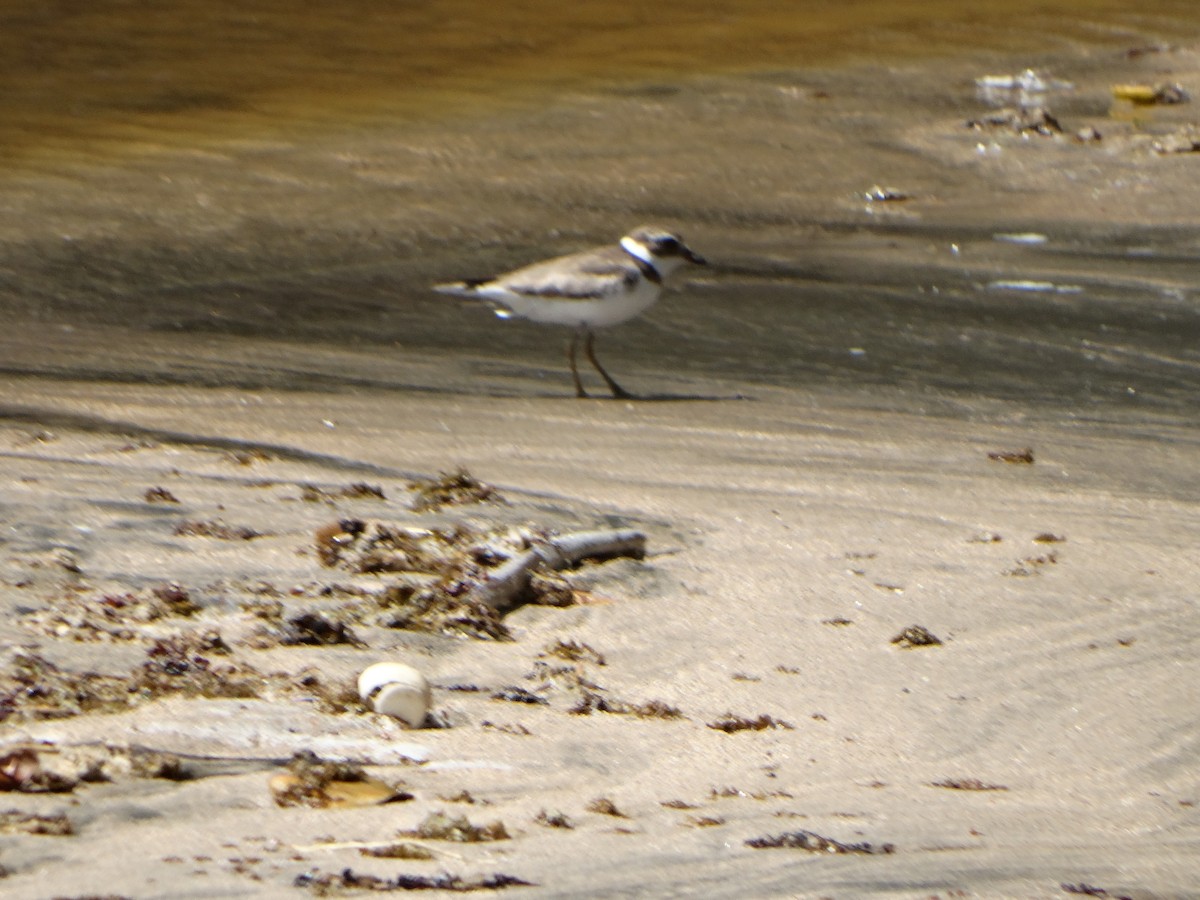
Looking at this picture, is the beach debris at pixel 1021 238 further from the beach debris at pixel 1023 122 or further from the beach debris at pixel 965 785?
the beach debris at pixel 965 785

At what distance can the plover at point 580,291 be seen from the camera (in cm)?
839

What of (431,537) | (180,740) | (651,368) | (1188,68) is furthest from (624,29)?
(180,740)

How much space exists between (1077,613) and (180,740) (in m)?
2.51

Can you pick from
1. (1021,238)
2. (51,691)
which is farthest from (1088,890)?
(1021,238)

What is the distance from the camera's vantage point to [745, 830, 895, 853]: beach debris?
3.10 m

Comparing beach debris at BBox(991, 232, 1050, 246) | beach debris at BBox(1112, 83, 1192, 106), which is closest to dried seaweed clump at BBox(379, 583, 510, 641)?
beach debris at BBox(991, 232, 1050, 246)

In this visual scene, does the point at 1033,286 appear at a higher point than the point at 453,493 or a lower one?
higher

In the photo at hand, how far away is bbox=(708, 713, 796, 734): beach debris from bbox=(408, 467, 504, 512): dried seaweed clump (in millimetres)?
1702

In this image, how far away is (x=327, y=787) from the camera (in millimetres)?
3121

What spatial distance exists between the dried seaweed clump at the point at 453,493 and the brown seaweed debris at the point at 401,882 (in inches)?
104

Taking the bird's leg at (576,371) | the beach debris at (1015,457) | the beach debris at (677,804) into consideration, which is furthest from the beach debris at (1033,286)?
the beach debris at (677,804)

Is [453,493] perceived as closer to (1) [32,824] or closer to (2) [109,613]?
(2) [109,613]

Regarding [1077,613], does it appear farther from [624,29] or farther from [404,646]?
[624,29]

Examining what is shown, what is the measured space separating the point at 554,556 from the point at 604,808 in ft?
5.46
